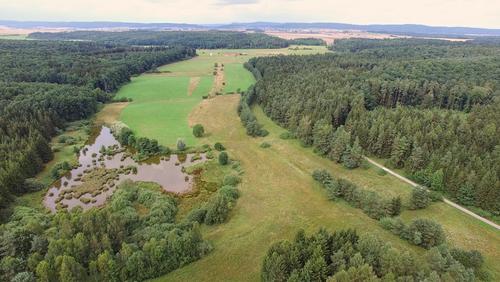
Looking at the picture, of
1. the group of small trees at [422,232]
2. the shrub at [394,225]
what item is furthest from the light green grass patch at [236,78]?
the group of small trees at [422,232]

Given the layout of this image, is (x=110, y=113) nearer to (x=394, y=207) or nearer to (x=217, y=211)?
(x=217, y=211)

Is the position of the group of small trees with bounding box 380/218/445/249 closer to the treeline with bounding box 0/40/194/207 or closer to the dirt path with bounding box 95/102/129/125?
the treeline with bounding box 0/40/194/207

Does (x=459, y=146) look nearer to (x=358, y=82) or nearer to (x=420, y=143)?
(x=420, y=143)

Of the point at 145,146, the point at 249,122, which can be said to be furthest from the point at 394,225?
the point at 145,146

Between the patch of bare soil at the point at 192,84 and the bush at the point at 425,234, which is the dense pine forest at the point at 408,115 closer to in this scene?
the bush at the point at 425,234

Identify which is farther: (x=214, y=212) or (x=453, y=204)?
(x=453, y=204)
